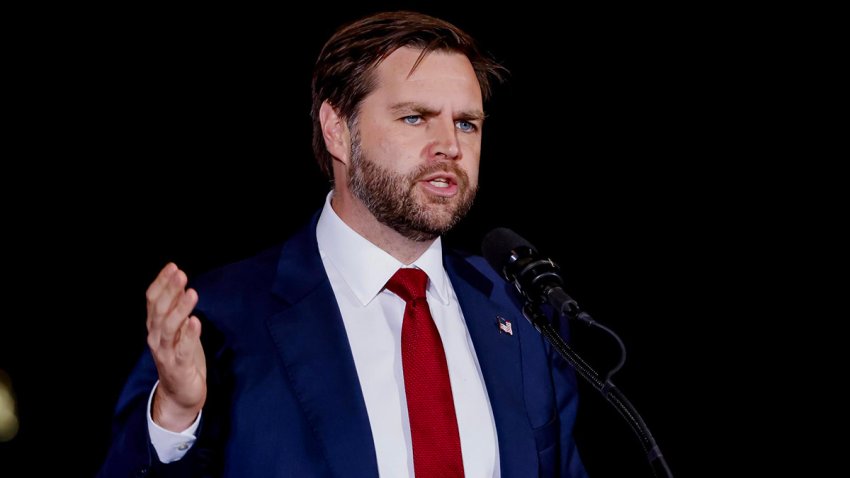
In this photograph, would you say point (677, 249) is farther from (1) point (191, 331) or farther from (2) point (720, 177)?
(1) point (191, 331)

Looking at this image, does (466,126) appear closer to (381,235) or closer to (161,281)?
(381,235)

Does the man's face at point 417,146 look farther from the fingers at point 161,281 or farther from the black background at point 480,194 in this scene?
the black background at point 480,194

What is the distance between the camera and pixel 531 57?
285 cm

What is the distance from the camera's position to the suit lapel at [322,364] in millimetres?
1597

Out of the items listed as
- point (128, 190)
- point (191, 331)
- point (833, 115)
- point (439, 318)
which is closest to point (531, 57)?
→ point (833, 115)

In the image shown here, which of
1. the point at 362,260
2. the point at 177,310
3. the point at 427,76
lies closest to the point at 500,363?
the point at 362,260

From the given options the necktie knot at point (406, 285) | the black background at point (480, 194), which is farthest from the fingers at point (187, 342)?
the black background at point (480, 194)

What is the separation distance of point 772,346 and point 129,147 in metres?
2.33

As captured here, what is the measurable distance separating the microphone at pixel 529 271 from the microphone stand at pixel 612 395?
3cm

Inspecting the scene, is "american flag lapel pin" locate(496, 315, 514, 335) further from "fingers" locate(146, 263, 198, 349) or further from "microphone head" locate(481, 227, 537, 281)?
"fingers" locate(146, 263, 198, 349)

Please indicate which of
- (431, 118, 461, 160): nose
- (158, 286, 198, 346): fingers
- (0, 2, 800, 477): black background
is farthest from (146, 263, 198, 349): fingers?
(0, 2, 800, 477): black background

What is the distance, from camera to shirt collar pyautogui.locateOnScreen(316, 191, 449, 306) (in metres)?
1.85

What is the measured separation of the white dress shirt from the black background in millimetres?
708

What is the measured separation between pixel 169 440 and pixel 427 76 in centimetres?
102
